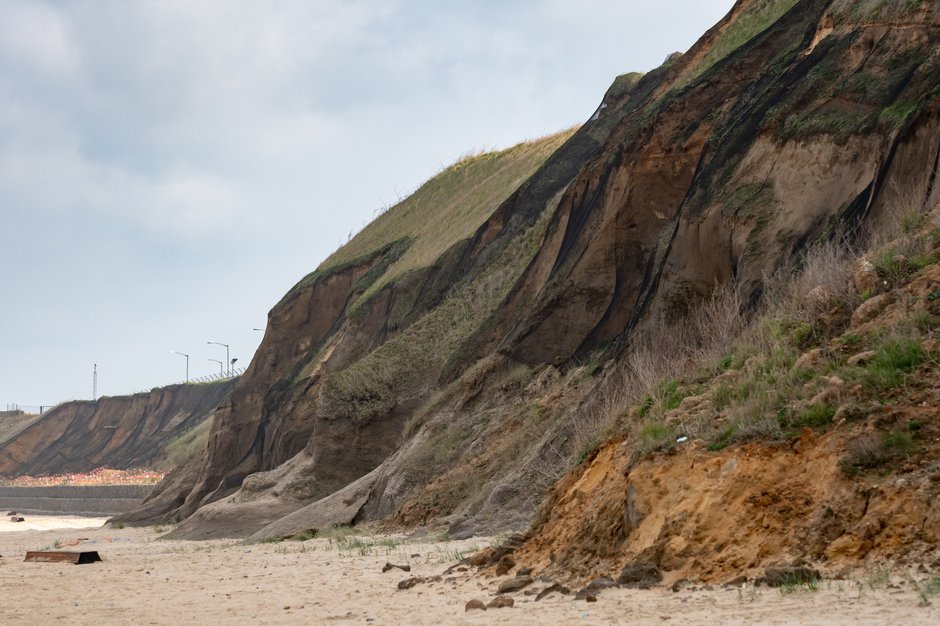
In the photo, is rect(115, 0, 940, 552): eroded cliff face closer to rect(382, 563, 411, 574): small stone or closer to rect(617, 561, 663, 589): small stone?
rect(382, 563, 411, 574): small stone

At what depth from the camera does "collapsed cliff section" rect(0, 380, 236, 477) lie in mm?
74875

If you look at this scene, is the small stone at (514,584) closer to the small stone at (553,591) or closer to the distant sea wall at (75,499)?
the small stone at (553,591)

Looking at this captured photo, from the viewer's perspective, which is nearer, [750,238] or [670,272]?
[750,238]

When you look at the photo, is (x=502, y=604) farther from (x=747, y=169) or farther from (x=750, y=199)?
(x=747, y=169)

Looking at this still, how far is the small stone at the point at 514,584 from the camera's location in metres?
7.60

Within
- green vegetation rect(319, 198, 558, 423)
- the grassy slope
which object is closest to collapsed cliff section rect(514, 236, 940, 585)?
green vegetation rect(319, 198, 558, 423)

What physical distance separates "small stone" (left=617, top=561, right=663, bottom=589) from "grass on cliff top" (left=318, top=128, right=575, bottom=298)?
25476 mm

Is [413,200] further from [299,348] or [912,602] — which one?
[912,602]

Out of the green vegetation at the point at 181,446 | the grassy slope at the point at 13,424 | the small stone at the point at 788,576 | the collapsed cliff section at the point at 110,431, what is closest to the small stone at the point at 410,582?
the small stone at the point at 788,576

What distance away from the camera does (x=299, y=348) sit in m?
39.5

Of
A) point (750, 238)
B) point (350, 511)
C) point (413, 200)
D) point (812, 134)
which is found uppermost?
point (413, 200)

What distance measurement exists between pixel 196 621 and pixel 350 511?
1032 cm

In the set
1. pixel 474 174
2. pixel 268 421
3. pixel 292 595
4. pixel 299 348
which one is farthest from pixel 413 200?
pixel 292 595

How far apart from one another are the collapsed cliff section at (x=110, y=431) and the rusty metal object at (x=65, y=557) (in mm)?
55494
